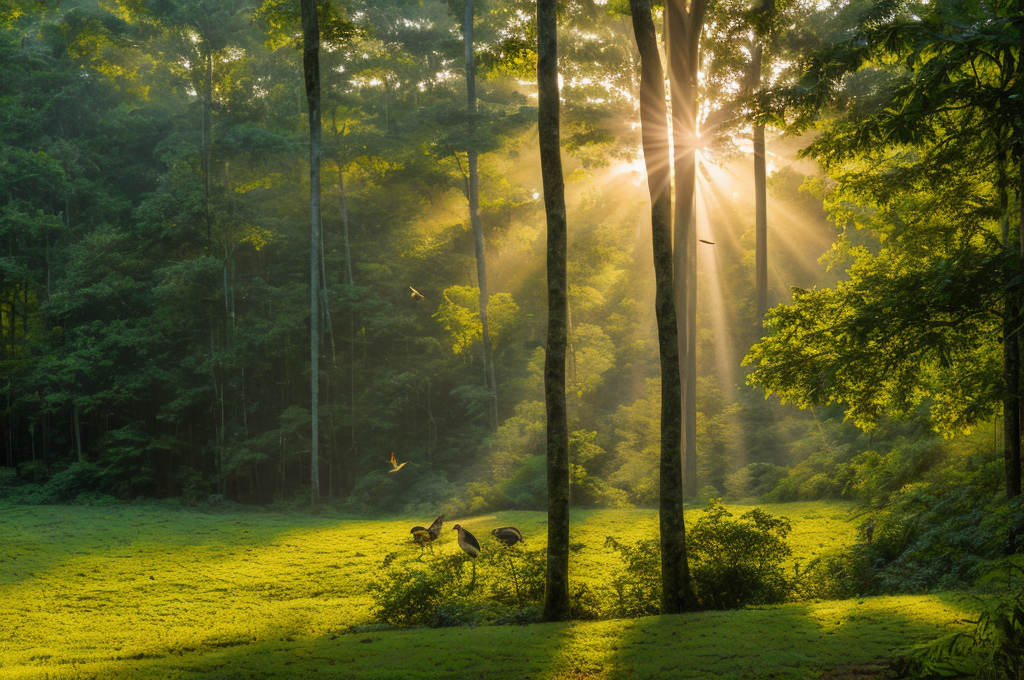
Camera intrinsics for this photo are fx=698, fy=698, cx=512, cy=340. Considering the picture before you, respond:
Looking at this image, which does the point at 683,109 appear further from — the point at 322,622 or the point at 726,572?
the point at 322,622

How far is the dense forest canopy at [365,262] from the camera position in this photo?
19125 millimetres

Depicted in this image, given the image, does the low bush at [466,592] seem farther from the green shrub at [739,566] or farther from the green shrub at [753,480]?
the green shrub at [753,480]

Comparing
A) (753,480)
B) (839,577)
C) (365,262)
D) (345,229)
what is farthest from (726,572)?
(365,262)

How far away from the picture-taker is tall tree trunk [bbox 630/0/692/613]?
301 inches

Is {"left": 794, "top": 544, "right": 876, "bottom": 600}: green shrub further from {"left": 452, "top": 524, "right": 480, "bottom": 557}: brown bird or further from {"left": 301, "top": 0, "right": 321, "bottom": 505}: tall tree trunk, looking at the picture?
{"left": 301, "top": 0, "right": 321, "bottom": 505}: tall tree trunk

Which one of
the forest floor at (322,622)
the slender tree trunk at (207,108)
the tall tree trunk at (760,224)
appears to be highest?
the slender tree trunk at (207,108)

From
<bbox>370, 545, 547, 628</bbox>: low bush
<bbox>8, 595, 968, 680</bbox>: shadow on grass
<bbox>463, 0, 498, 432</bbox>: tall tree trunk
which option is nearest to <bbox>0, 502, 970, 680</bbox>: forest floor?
<bbox>8, 595, 968, 680</bbox>: shadow on grass

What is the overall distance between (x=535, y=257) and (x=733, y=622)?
23.0 m

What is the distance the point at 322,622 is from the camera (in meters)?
8.02

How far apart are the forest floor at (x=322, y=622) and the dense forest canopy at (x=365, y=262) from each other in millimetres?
6609

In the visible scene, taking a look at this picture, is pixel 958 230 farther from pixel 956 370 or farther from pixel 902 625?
pixel 902 625

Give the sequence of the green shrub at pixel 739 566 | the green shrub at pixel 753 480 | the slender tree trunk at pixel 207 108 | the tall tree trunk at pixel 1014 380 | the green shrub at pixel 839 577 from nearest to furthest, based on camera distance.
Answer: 1. the tall tree trunk at pixel 1014 380
2. the green shrub at pixel 739 566
3. the green shrub at pixel 839 577
4. the green shrub at pixel 753 480
5. the slender tree trunk at pixel 207 108

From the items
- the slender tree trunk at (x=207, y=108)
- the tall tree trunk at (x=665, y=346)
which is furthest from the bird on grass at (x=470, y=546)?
the slender tree trunk at (x=207, y=108)

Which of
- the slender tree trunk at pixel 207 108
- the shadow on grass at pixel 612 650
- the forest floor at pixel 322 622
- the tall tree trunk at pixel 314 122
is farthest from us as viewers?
the slender tree trunk at pixel 207 108
